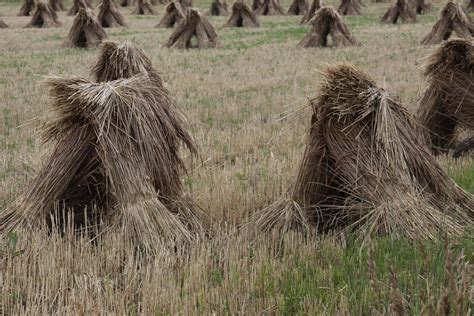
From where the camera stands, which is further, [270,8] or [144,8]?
[144,8]

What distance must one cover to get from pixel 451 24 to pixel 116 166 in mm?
15175

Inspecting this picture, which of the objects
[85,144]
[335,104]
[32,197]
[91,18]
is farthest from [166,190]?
[91,18]

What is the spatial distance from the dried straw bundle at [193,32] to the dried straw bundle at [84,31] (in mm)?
2226

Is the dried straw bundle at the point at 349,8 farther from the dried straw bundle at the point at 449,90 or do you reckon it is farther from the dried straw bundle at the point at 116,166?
the dried straw bundle at the point at 116,166

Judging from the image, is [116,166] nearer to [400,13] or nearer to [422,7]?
[400,13]

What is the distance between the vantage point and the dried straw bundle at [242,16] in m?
25.4

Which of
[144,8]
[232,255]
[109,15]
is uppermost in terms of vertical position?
[232,255]

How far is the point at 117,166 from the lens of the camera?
4.06 m

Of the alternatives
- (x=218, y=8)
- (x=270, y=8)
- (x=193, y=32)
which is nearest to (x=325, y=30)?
(x=193, y=32)

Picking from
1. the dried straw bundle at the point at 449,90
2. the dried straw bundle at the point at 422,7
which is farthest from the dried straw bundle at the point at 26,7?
the dried straw bundle at the point at 449,90

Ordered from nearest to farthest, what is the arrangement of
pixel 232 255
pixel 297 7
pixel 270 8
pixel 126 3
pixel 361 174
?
pixel 232 255 → pixel 361 174 → pixel 270 8 → pixel 297 7 → pixel 126 3

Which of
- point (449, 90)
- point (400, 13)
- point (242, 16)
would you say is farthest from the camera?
point (400, 13)

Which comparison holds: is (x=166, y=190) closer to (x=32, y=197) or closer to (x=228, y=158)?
(x=32, y=197)

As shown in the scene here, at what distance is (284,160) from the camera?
631 cm
